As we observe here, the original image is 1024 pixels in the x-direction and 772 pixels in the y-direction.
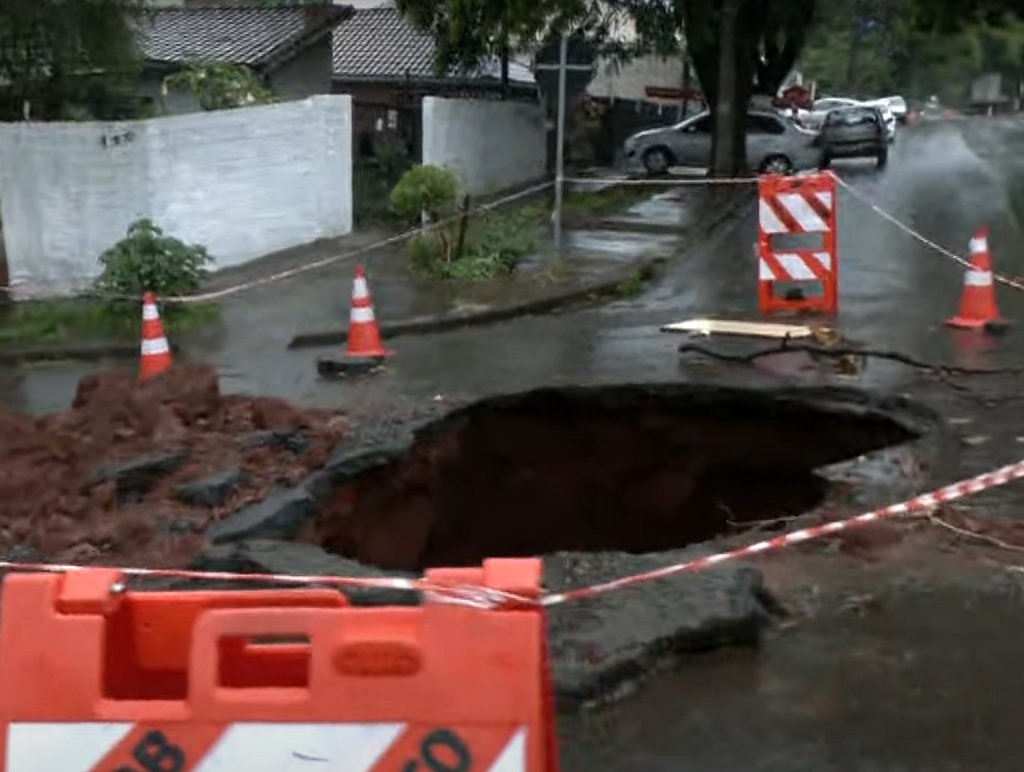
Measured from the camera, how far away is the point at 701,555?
610 cm

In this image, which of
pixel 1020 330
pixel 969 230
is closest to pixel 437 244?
pixel 1020 330

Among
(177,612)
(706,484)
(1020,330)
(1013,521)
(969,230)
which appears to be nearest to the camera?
(177,612)

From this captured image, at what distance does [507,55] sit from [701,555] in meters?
21.7

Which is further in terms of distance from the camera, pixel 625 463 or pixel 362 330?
pixel 362 330

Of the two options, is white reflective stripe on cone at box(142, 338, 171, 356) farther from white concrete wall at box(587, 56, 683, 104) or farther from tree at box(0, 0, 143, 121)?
white concrete wall at box(587, 56, 683, 104)

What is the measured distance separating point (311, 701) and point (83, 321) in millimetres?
11163

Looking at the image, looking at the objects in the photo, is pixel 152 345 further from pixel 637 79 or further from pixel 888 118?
pixel 888 118

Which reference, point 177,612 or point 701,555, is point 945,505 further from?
point 177,612

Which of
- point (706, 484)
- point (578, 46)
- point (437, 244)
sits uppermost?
point (578, 46)

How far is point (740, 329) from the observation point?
11.8 meters

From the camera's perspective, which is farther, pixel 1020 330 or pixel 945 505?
pixel 1020 330

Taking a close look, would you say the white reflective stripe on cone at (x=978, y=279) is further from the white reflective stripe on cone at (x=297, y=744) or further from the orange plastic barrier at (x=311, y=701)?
the white reflective stripe on cone at (x=297, y=744)

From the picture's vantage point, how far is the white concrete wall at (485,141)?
21.7 metres

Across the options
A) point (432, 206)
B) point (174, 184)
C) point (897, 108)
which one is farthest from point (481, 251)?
point (897, 108)
